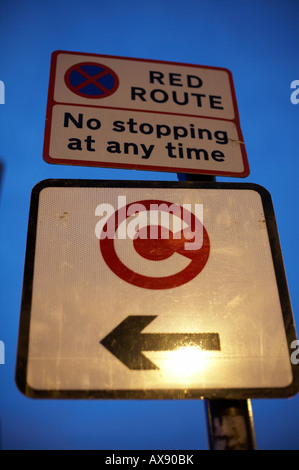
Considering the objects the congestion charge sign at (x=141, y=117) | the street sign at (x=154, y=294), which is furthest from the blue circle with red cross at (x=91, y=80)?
the street sign at (x=154, y=294)

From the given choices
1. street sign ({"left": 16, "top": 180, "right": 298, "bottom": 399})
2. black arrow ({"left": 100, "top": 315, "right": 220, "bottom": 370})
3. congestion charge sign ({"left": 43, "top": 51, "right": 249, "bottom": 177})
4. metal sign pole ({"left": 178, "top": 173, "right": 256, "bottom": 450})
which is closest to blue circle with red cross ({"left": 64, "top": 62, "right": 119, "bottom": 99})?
congestion charge sign ({"left": 43, "top": 51, "right": 249, "bottom": 177})

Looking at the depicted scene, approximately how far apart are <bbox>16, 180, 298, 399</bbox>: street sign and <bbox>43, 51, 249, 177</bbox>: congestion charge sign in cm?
12

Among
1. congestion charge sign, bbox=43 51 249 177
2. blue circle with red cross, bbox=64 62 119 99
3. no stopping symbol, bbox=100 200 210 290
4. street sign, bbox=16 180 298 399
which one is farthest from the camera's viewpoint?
blue circle with red cross, bbox=64 62 119 99

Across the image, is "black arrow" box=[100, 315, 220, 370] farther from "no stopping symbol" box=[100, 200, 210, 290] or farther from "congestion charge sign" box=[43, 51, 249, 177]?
"congestion charge sign" box=[43, 51, 249, 177]

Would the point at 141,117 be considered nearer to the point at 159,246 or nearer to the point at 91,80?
the point at 91,80

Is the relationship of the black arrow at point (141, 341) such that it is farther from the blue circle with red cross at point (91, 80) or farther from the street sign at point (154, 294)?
the blue circle with red cross at point (91, 80)

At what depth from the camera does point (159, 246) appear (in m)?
0.77

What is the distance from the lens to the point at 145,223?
0.80 metres

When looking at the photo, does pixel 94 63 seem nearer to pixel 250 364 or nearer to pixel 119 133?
pixel 119 133

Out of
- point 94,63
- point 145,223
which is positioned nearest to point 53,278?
point 145,223

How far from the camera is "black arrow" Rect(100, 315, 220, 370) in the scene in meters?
0.63

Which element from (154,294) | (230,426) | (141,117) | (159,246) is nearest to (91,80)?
(141,117)

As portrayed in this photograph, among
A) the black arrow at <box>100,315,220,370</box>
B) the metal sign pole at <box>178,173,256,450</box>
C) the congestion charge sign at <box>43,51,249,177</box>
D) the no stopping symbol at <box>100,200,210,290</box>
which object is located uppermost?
the congestion charge sign at <box>43,51,249,177</box>

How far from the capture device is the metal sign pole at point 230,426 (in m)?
0.64
